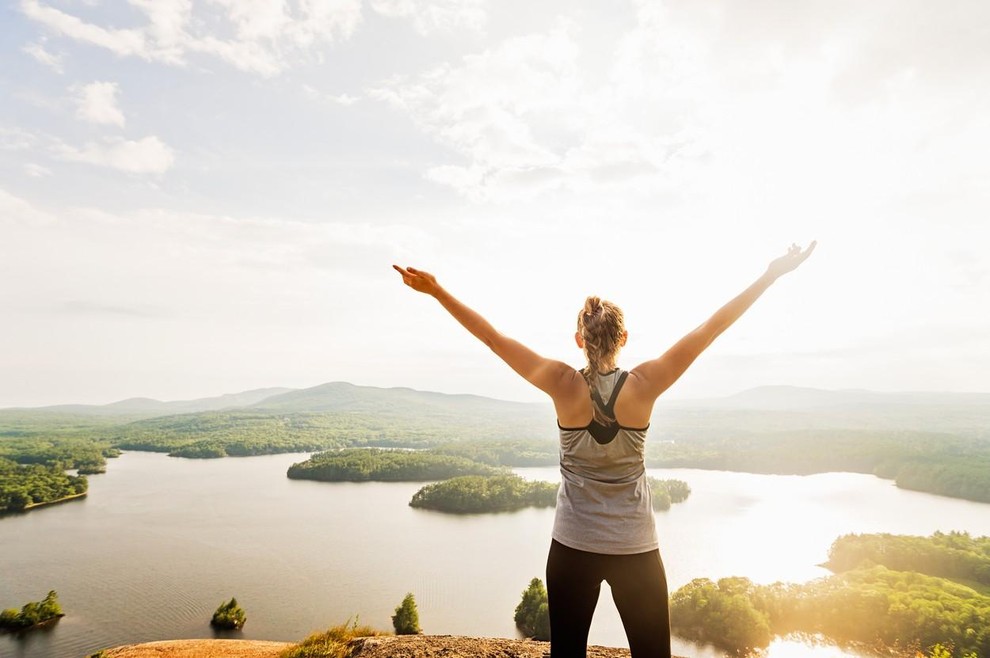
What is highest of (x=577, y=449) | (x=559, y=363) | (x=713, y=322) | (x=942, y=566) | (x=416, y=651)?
(x=713, y=322)

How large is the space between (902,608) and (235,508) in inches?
2135

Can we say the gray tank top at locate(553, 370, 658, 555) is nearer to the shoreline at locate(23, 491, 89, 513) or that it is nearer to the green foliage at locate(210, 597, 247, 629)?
the green foliage at locate(210, 597, 247, 629)

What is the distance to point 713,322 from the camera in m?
1.61

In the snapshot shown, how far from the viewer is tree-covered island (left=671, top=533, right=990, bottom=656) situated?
23406mm

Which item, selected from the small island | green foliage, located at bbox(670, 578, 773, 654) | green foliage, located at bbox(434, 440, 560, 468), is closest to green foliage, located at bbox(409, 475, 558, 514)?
green foliage, located at bbox(434, 440, 560, 468)

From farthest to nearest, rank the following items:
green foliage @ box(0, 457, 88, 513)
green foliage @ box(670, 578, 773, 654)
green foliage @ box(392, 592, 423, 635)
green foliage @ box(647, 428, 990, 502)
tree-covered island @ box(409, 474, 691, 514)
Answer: green foliage @ box(647, 428, 990, 502), green foliage @ box(0, 457, 88, 513), tree-covered island @ box(409, 474, 691, 514), green foliage @ box(670, 578, 773, 654), green foliage @ box(392, 592, 423, 635)

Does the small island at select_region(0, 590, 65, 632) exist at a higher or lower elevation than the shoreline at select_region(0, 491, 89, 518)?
higher

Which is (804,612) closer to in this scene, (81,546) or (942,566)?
(942,566)

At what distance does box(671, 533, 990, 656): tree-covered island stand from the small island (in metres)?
30.6

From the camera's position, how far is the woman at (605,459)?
1599mm

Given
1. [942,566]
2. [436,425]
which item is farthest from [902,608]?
[436,425]

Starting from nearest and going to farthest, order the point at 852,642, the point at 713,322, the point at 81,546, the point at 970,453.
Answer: the point at 713,322, the point at 852,642, the point at 81,546, the point at 970,453

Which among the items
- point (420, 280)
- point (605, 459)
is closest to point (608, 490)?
point (605, 459)

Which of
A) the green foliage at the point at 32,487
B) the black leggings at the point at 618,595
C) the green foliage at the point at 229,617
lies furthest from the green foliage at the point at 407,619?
the green foliage at the point at 32,487
